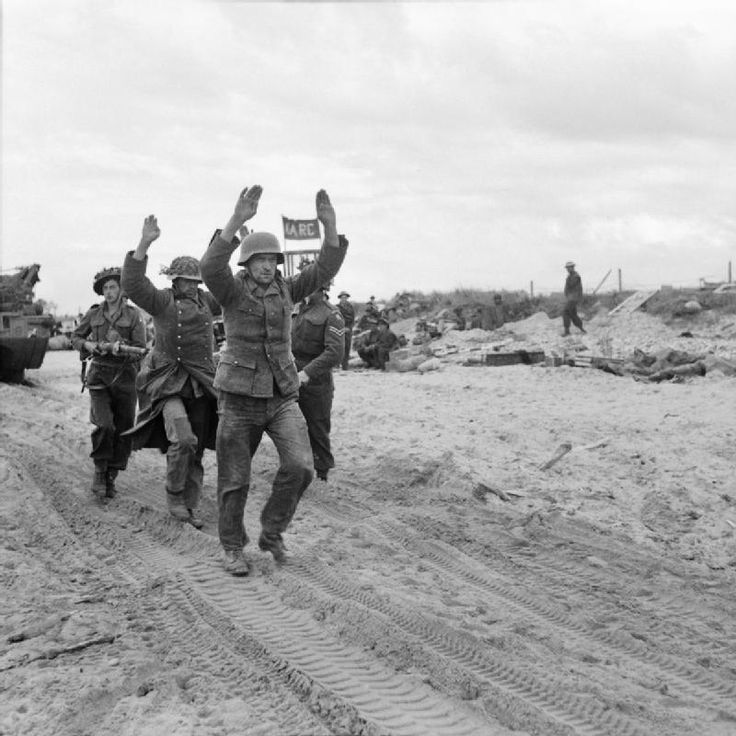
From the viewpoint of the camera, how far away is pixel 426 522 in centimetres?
732

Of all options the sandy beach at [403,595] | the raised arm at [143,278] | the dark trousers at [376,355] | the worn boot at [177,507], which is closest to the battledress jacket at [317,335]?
the sandy beach at [403,595]

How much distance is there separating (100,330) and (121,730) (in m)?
5.38

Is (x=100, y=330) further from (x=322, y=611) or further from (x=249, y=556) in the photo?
(x=322, y=611)

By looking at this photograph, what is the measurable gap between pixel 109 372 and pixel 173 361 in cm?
126

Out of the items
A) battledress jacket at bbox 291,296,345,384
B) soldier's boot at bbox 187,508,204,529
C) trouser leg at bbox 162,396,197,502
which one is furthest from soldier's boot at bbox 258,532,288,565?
battledress jacket at bbox 291,296,345,384

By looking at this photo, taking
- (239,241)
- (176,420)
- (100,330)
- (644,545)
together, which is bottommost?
(644,545)

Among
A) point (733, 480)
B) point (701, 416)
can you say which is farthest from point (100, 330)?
point (701, 416)

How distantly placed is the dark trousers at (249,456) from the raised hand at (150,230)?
1189 mm

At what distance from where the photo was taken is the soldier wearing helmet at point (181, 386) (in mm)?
7410

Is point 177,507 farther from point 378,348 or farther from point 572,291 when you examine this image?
point 572,291

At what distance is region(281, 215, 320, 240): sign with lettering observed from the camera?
2078 centimetres

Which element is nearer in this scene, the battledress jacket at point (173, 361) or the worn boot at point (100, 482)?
the battledress jacket at point (173, 361)

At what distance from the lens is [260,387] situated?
591 centimetres

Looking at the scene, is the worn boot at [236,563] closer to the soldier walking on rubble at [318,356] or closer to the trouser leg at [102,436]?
the soldier walking on rubble at [318,356]
